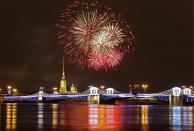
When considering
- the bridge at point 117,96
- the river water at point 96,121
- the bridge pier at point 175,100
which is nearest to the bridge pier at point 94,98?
the bridge at point 117,96

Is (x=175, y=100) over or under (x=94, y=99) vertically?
over

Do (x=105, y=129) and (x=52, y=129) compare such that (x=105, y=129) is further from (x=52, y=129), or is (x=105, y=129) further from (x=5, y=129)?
(x=5, y=129)

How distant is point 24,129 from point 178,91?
11575cm

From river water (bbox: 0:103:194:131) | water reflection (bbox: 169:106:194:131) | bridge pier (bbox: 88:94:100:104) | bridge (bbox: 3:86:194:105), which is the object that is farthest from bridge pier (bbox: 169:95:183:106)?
water reflection (bbox: 169:106:194:131)

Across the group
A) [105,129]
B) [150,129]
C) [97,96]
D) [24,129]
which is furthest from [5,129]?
[97,96]

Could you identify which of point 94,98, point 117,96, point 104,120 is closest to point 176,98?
point 117,96

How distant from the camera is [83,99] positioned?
170750 mm

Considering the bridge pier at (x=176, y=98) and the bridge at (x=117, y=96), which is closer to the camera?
the bridge pier at (x=176, y=98)

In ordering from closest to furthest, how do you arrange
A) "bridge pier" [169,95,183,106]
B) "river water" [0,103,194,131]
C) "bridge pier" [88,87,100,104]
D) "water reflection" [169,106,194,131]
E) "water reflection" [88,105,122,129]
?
"river water" [0,103,194,131] < "water reflection" [169,106,194,131] < "water reflection" [88,105,122,129] < "bridge pier" [169,95,183,106] < "bridge pier" [88,87,100,104]

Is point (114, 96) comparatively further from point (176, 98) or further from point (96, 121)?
point (96, 121)

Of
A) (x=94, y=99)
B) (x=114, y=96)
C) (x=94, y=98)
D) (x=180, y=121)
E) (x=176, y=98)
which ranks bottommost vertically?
(x=94, y=99)

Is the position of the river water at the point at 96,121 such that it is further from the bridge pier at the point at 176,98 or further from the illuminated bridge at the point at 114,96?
the illuminated bridge at the point at 114,96

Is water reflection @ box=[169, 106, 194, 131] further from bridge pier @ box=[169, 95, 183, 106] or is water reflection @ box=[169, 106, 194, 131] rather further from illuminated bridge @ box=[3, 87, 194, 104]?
bridge pier @ box=[169, 95, 183, 106]

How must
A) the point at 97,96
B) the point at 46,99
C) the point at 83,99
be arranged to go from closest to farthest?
the point at 97,96 < the point at 83,99 < the point at 46,99
